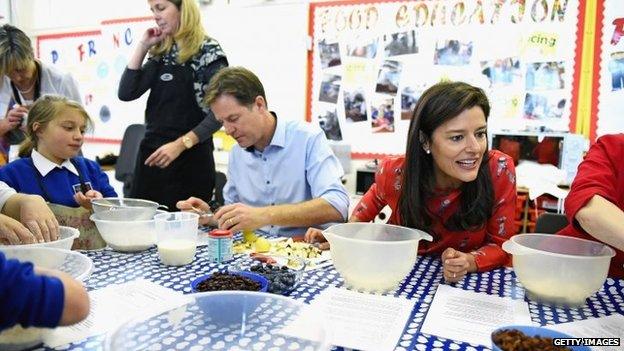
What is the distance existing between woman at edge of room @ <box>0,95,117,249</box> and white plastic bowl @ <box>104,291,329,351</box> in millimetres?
902

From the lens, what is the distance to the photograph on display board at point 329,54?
4.29m

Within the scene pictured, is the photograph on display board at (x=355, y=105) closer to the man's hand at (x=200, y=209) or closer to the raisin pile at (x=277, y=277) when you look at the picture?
the man's hand at (x=200, y=209)

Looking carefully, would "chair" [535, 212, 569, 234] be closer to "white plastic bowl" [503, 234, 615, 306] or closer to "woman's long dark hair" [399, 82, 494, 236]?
"woman's long dark hair" [399, 82, 494, 236]

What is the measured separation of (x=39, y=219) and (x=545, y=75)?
143 inches

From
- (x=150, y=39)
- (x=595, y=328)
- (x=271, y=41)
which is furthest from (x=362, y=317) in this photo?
(x=271, y=41)

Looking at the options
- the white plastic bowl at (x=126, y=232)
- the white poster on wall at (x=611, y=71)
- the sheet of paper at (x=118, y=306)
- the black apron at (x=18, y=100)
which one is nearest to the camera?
the sheet of paper at (x=118, y=306)

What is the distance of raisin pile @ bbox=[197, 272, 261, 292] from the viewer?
1088mm

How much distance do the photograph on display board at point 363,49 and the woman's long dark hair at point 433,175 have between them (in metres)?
2.64

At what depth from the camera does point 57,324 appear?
66 centimetres

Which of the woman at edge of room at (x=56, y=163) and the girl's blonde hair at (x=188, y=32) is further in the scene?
the girl's blonde hair at (x=188, y=32)

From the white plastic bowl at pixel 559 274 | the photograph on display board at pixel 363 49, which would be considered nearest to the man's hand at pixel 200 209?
the white plastic bowl at pixel 559 274

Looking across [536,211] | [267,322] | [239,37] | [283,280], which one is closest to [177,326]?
[267,322]

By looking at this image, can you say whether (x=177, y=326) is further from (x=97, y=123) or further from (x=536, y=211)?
(x=97, y=123)

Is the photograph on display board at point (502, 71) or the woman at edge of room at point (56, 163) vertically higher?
the photograph on display board at point (502, 71)
